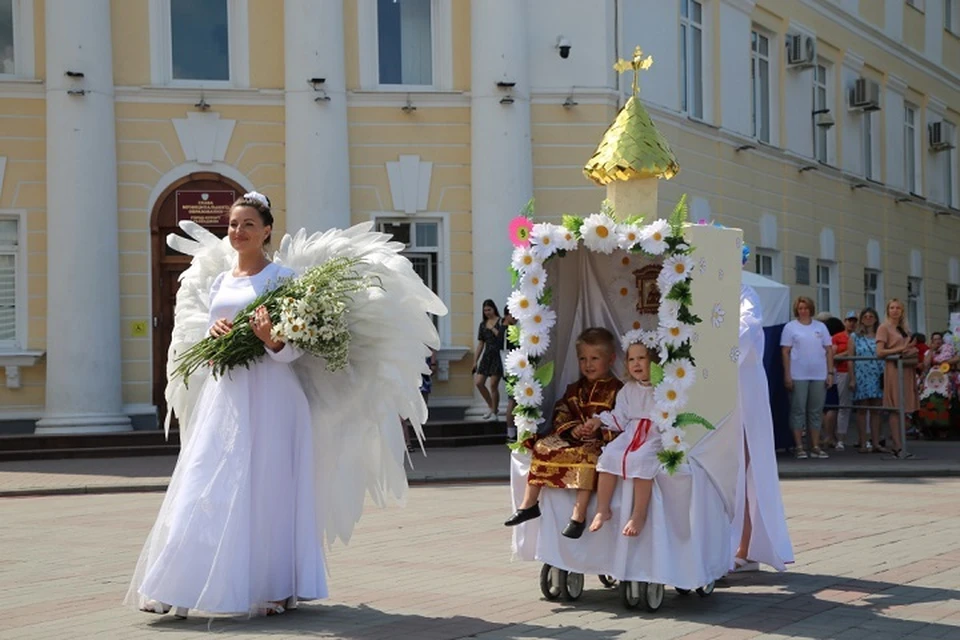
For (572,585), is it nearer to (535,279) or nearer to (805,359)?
(535,279)

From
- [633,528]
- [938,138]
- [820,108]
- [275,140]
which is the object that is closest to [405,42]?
[275,140]

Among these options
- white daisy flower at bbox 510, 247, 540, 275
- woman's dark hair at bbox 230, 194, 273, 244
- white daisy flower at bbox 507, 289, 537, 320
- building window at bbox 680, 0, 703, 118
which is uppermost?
building window at bbox 680, 0, 703, 118

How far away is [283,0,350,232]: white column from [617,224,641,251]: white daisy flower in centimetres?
1469

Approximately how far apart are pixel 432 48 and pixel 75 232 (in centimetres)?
602

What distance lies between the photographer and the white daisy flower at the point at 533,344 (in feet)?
29.2

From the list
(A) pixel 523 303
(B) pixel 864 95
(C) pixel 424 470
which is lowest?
(C) pixel 424 470

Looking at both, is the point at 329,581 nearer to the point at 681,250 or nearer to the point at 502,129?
the point at 681,250

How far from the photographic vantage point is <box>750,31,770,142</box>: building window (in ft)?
98.1

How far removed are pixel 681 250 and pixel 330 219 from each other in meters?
15.0

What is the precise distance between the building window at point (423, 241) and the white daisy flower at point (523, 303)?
48.8 ft

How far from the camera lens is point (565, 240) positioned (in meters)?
8.77

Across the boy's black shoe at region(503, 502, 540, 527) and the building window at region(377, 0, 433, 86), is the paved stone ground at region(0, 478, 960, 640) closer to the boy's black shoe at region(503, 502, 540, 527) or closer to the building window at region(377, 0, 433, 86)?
the boy's black shoe at region(503, 502, 540, 527)

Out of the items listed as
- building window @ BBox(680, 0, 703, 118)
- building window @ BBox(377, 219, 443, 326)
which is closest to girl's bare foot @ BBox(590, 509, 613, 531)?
building window @ BBox(377, 219, 443, 326)

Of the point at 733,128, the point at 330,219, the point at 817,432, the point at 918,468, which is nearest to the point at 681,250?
the point at 918,468
